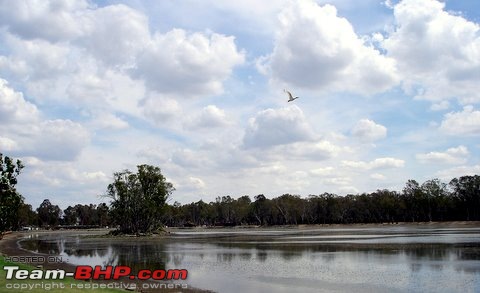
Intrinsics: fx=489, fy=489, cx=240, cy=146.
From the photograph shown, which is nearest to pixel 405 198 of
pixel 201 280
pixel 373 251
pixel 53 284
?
pixel 373 251

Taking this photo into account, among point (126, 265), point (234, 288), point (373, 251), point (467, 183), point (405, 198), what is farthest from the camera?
point (405, 198)

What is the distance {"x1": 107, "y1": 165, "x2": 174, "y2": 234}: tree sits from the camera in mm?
132750

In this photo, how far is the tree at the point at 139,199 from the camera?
13275cm

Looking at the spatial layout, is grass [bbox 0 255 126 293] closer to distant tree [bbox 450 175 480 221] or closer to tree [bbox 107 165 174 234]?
tree [bbox 107 165 174 234]

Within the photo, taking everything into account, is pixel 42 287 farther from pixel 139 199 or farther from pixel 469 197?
pixel 469 197

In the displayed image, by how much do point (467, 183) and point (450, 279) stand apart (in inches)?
6228

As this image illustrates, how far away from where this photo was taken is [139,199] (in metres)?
133

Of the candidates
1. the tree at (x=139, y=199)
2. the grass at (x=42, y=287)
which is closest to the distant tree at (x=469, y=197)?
the tree at (x=139, y=199)

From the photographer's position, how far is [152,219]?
136 meters

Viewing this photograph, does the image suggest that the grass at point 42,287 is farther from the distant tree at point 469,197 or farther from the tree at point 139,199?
the distant tree at point 469,197

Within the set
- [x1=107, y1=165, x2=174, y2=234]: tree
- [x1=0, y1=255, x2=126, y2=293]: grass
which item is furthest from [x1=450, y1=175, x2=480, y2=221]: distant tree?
[x1=0, y1=255, x2=126, y2=293]: grass

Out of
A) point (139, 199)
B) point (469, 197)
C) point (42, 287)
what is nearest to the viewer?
point (42, 287)

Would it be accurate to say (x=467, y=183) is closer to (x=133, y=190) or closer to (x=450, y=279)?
(x=133, y=190)

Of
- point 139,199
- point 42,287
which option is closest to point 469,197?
point 139,199
